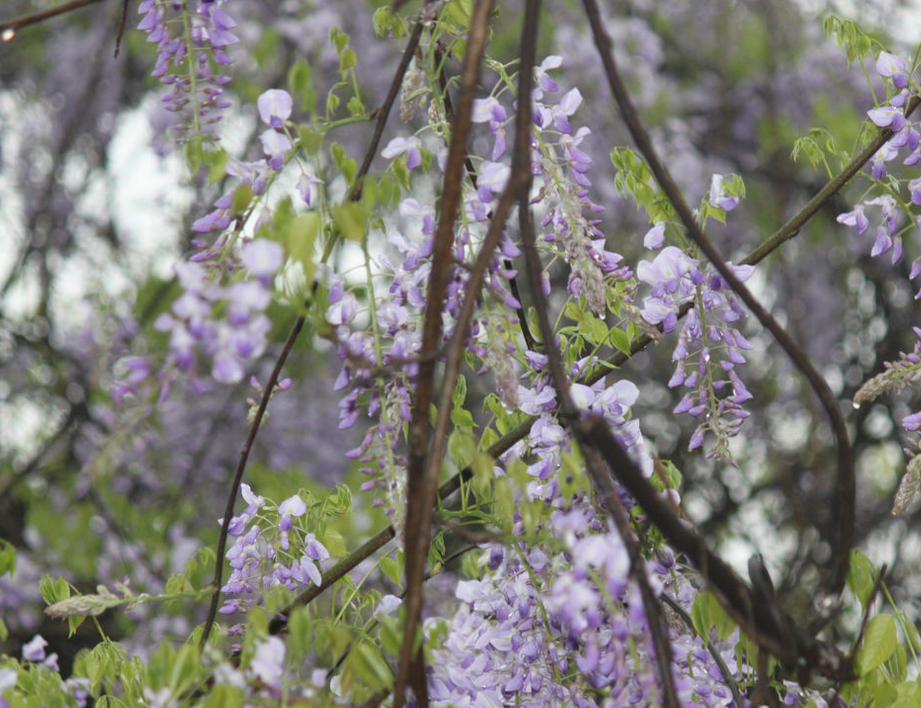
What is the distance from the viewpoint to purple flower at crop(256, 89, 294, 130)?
3.39 ft

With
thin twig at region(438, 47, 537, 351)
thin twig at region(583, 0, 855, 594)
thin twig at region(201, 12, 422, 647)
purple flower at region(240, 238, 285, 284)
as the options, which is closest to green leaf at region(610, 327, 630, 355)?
thin twig at region(438, 47, 537, 351)

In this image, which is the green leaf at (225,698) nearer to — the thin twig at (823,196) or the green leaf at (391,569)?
the green leaf at (391,569)

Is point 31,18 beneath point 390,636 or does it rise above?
above

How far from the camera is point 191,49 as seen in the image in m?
1.23

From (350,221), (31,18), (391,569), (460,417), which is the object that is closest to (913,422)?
(460,417)

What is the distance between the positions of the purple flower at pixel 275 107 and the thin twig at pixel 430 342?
241 millimetres

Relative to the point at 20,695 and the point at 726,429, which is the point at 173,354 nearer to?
the point at 20,695

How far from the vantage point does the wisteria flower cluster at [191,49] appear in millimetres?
1229

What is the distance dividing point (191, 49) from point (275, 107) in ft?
0.87

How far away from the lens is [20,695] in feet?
3.78

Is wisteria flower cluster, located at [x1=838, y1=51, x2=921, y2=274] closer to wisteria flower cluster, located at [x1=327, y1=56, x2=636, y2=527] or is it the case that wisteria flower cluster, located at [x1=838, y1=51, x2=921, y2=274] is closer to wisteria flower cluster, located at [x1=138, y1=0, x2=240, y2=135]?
wisteria flower cluster, located at [x1=327, y1=56, x2=636, y2=527]

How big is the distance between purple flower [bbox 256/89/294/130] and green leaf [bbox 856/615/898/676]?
836 millimetres

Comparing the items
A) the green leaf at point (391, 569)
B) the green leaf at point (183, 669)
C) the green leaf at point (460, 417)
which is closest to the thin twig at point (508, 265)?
the green leaf at point (460, 417)

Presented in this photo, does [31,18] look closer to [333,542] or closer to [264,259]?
[264,259]
